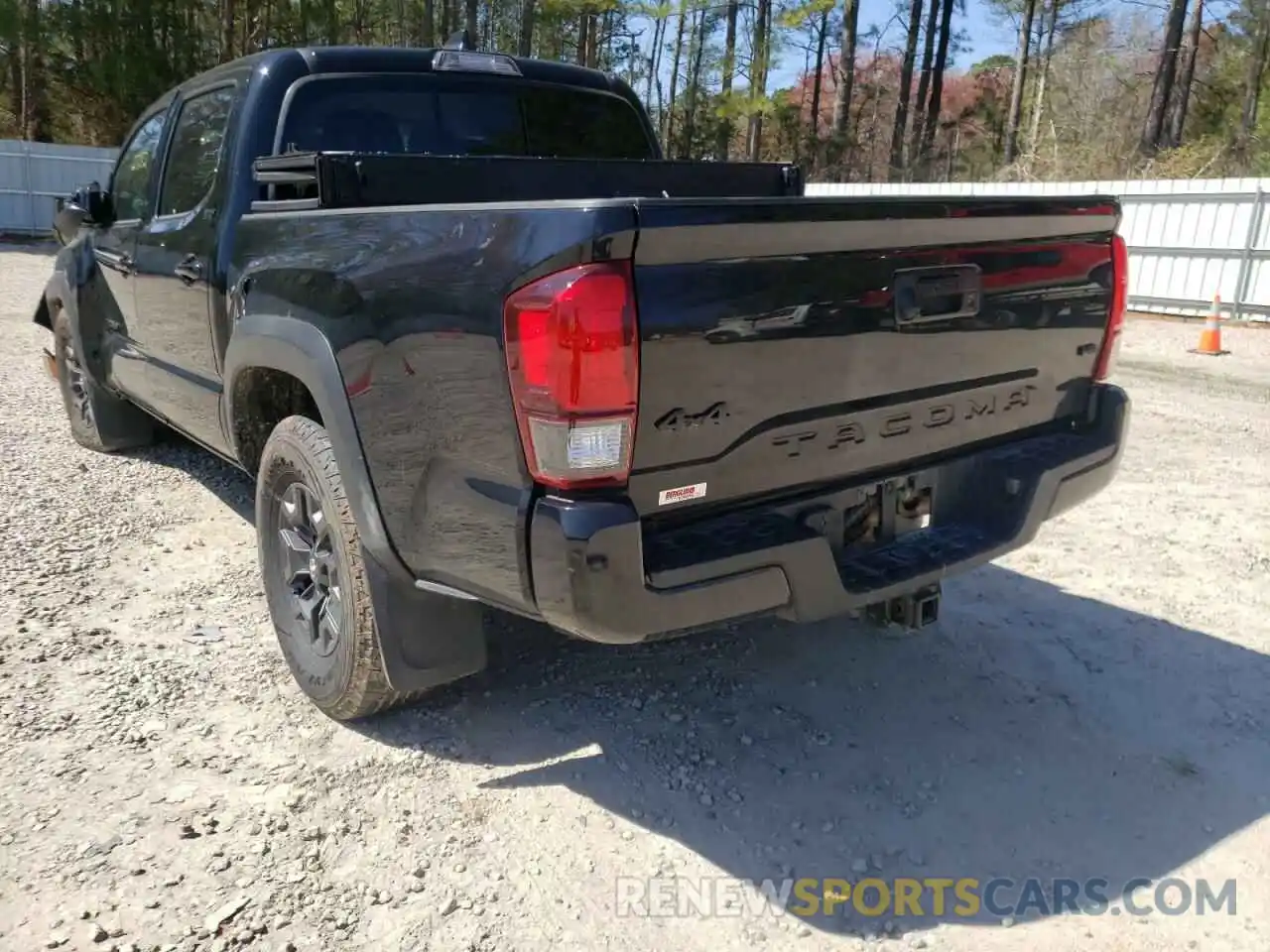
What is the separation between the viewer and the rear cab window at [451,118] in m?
3.77

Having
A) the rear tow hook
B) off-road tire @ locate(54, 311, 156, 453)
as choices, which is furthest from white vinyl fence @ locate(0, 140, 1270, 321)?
the rear tow hook

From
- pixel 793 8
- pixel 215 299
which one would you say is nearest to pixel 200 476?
pixel 215 299

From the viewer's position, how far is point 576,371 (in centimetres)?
205

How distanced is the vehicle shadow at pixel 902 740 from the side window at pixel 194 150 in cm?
212

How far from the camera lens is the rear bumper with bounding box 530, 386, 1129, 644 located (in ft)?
6.93

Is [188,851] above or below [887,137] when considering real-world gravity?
below

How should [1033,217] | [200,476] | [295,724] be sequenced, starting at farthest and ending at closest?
[200,476] → [295,724] → [1033,217]

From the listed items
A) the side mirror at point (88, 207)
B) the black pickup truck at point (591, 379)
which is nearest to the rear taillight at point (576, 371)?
the black pickup truck at point (591, 379)

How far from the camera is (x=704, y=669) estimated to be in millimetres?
→ 3459

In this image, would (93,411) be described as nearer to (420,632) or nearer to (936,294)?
(420,632)

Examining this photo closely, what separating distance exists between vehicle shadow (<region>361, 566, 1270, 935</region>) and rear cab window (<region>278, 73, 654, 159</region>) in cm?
192

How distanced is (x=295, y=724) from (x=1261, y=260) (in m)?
14.0

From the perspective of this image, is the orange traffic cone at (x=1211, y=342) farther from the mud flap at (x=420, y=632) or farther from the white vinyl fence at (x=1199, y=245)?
the mud flap at (x=420, y=632)

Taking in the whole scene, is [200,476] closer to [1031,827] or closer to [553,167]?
[553,167]
